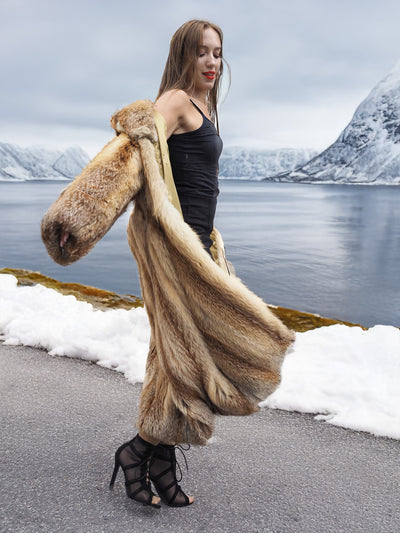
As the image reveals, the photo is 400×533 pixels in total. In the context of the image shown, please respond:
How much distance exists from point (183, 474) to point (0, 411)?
1320 mm

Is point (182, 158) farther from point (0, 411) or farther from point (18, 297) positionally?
point (18, 297)

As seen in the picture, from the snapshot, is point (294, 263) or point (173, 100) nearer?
point (173, 100)

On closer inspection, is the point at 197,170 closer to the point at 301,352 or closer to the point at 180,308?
the point at 180,308

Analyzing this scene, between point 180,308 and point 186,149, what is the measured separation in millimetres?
637

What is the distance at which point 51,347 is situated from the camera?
4.04 metres

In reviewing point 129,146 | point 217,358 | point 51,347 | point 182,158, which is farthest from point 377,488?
point 51,347

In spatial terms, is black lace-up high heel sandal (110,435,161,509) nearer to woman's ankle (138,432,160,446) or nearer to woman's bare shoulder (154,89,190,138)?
woman's ankle (138,432,160,446)

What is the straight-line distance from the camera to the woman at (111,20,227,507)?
6.21ft

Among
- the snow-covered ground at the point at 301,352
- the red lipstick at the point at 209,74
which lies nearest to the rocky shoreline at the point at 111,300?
the snow-covered ground at the point at 301,352

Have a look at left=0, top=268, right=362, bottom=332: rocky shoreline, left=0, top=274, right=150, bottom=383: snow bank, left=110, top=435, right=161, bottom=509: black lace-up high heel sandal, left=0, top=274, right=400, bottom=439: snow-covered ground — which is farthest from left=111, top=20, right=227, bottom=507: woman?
left=0, top=268, right=362, bottom=332: rocky shoreline

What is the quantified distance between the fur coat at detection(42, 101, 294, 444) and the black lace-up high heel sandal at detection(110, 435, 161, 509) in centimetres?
14

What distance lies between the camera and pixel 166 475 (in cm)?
212

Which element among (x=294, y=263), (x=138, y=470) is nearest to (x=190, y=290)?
(x=138, y=470)

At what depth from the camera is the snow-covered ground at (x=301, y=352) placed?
306 centimetres
